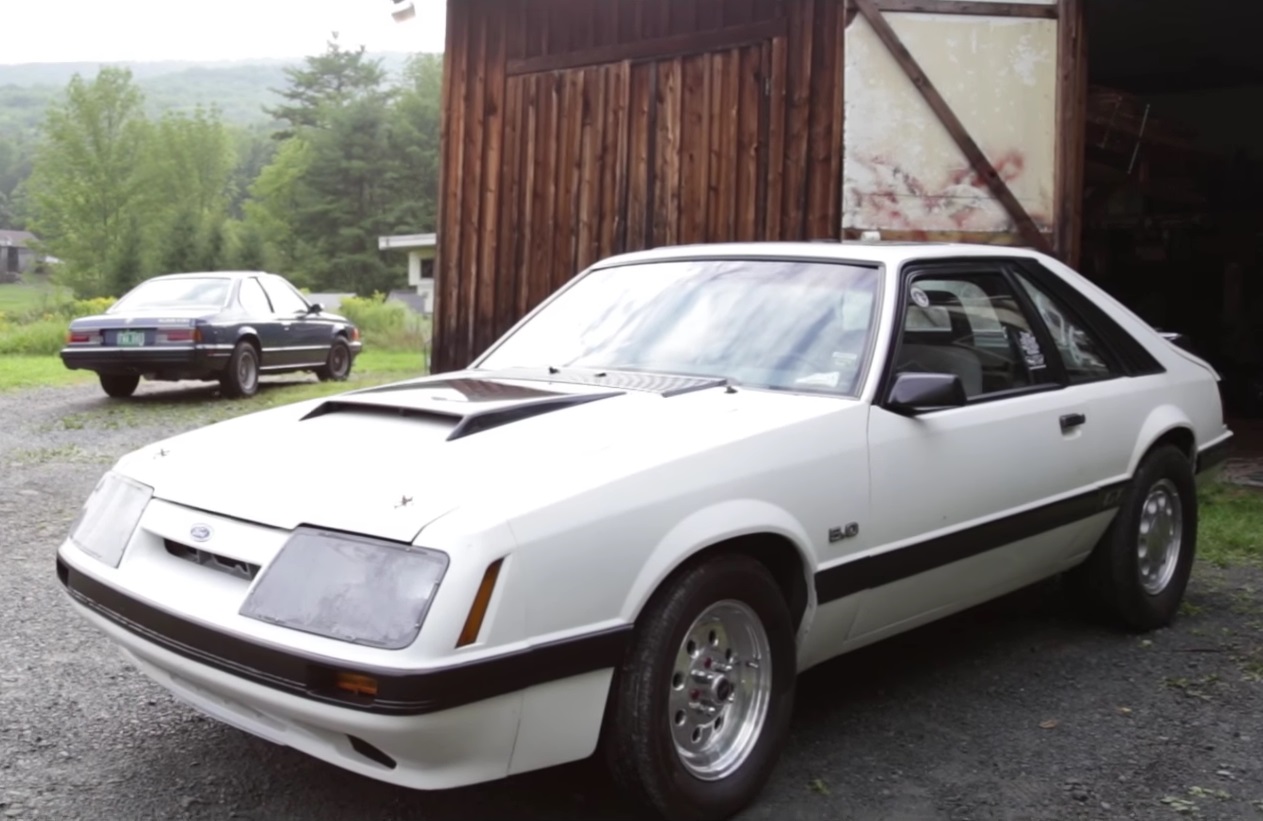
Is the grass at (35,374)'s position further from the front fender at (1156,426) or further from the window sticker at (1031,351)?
the front fender at (1156,426)

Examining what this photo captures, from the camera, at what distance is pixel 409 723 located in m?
2.48

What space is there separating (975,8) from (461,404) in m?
5.71

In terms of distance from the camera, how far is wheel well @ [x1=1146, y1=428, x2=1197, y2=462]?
4.87 m

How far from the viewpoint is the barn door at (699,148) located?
28.3ft

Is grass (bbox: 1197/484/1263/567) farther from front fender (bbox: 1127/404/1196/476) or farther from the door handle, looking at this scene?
the door handle

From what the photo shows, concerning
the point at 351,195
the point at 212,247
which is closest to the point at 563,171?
the point at 212,247

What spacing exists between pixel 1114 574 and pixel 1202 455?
2.75 feet

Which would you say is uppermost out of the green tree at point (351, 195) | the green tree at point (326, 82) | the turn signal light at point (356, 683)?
the green tree at point (326, 82)

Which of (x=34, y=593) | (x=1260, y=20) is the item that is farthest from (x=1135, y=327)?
(x=1260, y=20)

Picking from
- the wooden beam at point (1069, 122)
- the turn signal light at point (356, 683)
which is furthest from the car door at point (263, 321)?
the turn signal light at point (356, 683)

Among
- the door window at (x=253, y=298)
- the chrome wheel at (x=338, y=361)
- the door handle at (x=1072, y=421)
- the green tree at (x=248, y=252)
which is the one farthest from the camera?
the green tree at (x=248, y=252)

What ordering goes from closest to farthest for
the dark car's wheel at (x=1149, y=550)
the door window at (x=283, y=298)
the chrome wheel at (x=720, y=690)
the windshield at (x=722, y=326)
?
the chrome wheel at (x=720, y=690), the windshield at (x=722, y=326), the dark car's wheel at (x=1149, y=550), the door window at (x=283, y=298)

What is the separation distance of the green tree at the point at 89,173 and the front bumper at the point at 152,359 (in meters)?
67.9

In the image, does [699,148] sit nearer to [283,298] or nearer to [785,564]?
[785,564]
